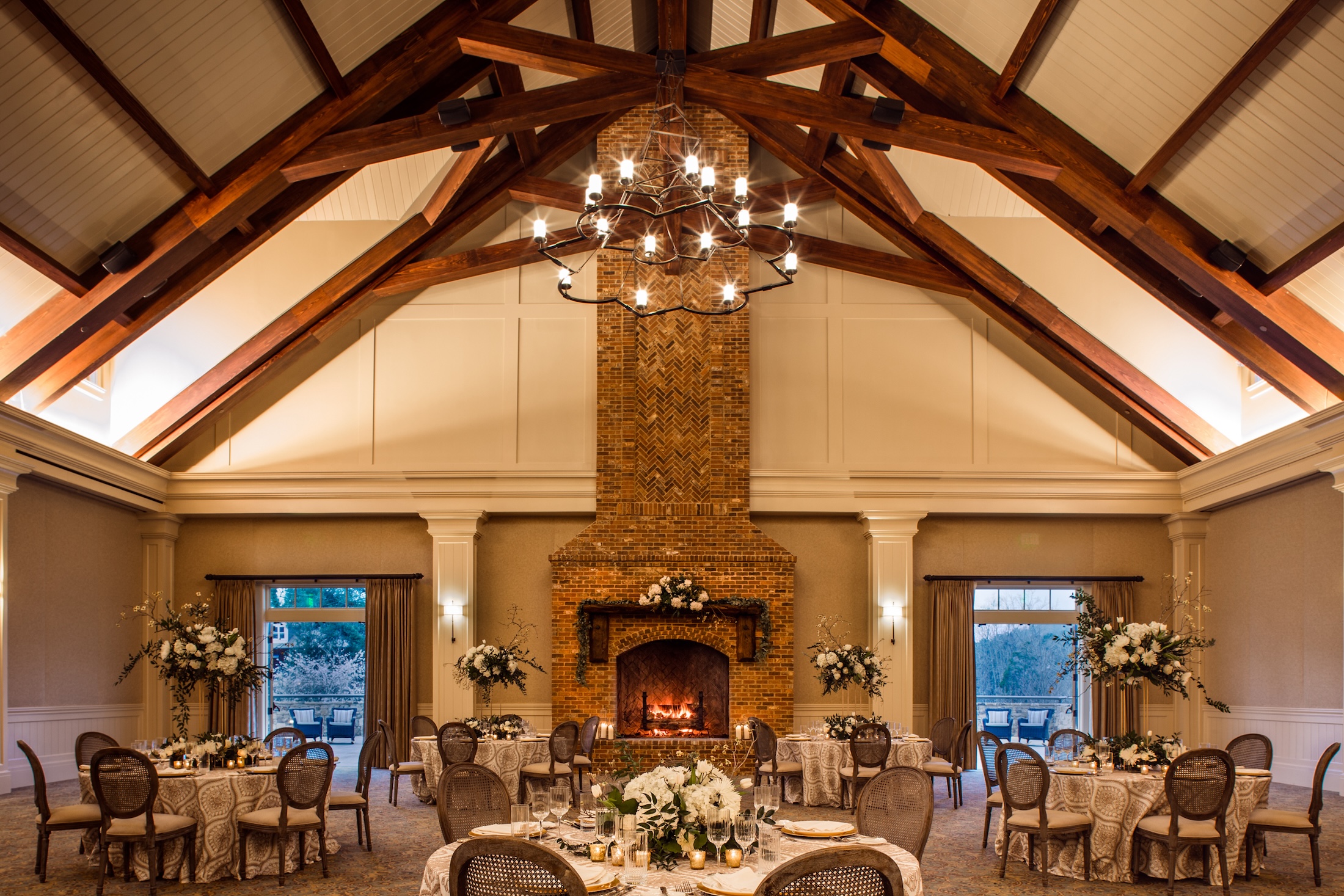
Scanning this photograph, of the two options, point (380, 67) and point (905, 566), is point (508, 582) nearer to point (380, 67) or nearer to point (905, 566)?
point (905, 566)

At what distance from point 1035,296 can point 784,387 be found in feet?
10.3

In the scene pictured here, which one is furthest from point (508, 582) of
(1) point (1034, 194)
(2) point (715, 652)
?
(1) point (1034, 194)

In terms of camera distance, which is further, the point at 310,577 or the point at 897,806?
the point at 310,577

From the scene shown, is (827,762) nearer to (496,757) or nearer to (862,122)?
(496,757)

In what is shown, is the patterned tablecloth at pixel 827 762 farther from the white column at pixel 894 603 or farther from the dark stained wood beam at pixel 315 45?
the dark stained wood beam at pixel 315 45

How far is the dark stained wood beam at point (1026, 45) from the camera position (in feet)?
24.8

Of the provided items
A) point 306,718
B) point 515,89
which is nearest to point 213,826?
point 515,89

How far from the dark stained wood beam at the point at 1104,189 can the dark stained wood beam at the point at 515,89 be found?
292 centimetres

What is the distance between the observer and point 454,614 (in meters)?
13.1

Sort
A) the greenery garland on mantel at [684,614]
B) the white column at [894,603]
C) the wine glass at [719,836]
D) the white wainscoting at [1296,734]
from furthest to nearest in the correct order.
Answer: the white column at [894,603] < the greenery garland on mantel at [684,614] < the white wainscoting at [1296,734] < the wine glass at [719,836]

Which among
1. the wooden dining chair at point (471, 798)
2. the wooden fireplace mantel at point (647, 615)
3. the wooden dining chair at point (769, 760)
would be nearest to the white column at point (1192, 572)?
the wooden fireplace mantel at point (647, 615)

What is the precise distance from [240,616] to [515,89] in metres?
6.94

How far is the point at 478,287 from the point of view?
45.0 ft

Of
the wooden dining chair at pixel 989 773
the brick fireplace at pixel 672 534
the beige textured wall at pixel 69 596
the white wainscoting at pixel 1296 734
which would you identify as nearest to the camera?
Result: the wooden dining chair at pixel 989 773
